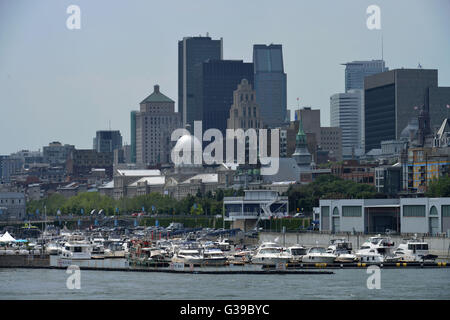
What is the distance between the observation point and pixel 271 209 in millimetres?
166750

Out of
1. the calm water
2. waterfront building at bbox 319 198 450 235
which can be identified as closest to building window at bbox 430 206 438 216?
waterfront building at bbox 319 198 450 235

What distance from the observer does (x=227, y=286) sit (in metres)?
78.7

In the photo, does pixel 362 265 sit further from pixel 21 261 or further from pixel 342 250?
pixel 21 261

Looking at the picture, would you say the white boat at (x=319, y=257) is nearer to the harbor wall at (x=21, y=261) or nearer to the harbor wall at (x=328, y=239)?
the harbor wall at (x=328, y=239)

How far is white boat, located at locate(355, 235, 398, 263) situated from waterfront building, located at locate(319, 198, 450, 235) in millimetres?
8034

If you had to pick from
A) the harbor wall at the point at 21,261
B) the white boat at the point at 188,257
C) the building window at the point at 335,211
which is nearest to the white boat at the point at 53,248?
the harbor wall at the point at 21,261

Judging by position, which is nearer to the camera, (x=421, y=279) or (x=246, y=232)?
(x=421, y=279)

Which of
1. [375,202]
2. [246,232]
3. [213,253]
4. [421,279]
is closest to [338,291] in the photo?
[421,279]

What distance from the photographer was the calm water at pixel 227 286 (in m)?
72.8
